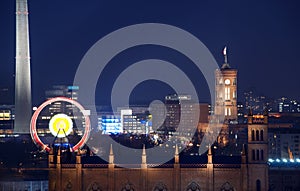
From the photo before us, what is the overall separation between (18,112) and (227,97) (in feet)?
109

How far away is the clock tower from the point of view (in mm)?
183375

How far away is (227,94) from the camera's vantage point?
184 m

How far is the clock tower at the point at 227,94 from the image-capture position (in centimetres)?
18338

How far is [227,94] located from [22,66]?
110 ft

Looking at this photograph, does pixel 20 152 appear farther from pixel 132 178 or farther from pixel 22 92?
pixel 132 178

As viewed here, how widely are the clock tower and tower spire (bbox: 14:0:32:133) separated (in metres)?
30.8

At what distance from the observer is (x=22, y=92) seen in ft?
560

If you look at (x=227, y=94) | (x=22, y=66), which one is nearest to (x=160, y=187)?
(x=22, y=66)

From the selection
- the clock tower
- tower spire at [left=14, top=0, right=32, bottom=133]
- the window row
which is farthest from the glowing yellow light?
the clock tower

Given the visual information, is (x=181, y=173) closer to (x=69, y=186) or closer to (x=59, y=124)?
(x=69, y=186)

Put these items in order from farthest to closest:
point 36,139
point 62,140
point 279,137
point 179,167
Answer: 1. point 279,137
2. point 36,139
3. point 62,140
4. point 179,167

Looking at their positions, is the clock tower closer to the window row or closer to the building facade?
the building facade

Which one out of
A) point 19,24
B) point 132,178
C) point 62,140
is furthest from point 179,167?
point 19,24

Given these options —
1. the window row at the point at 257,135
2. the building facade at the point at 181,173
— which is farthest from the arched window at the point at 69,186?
the window row at the point at 257,135
